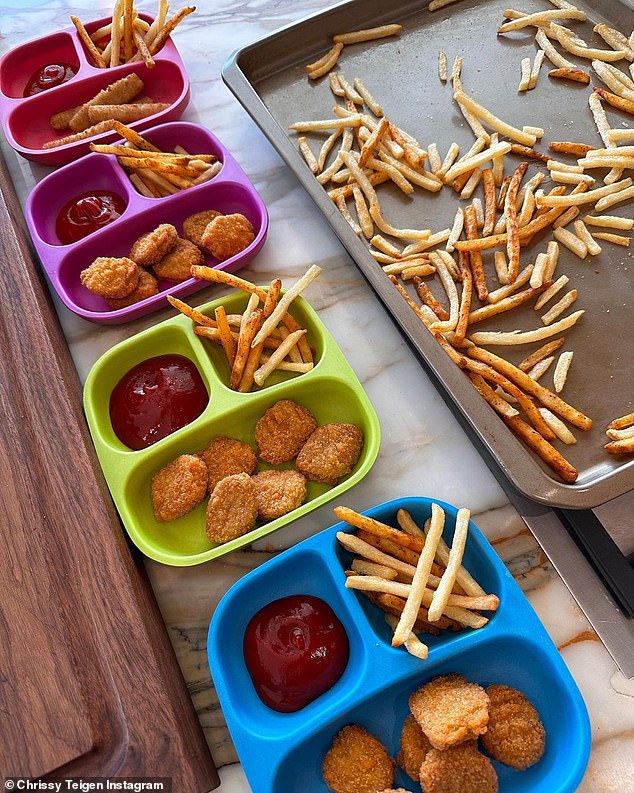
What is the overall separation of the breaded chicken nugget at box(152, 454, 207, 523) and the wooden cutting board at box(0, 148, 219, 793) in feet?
0.38

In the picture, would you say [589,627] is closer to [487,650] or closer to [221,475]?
[487,650]

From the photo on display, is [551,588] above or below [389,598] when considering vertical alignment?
below

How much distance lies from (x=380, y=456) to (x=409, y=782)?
0.74 m

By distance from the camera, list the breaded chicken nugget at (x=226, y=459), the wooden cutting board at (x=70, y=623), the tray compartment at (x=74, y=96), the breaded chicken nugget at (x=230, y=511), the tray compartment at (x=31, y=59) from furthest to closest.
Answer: the tray compartment at (x=31, y=59) → the tray compartment at (x=74, y=96) → the breaded chicken nugget at (x=226, y=459) → the breaded chicken nugget at (x=230, y=511) → the wooden cutting board at (x=70, y=623)

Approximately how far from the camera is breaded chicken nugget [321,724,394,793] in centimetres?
128

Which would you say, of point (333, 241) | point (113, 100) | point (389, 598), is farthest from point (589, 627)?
point (113, 100)

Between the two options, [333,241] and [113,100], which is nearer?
[333,241]

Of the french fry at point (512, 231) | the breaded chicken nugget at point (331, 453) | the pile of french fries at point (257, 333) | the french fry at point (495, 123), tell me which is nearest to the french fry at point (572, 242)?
the french fry at point (512, 231)

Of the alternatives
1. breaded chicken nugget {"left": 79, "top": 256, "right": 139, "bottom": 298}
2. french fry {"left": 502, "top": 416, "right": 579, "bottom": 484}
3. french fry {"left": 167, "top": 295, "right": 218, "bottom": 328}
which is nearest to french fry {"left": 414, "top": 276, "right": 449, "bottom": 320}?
french fry {"left": 502, "top": 416, "right": 579, "bottom": 484}

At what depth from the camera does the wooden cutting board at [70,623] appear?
4.41 feet

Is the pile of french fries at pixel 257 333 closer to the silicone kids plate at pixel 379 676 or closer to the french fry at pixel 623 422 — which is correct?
the silicone kids plate at pixel 379 676

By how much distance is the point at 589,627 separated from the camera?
1.49 metres

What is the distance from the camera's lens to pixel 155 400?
5.75 ft

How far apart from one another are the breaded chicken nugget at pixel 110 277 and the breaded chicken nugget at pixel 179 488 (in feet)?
1.83
